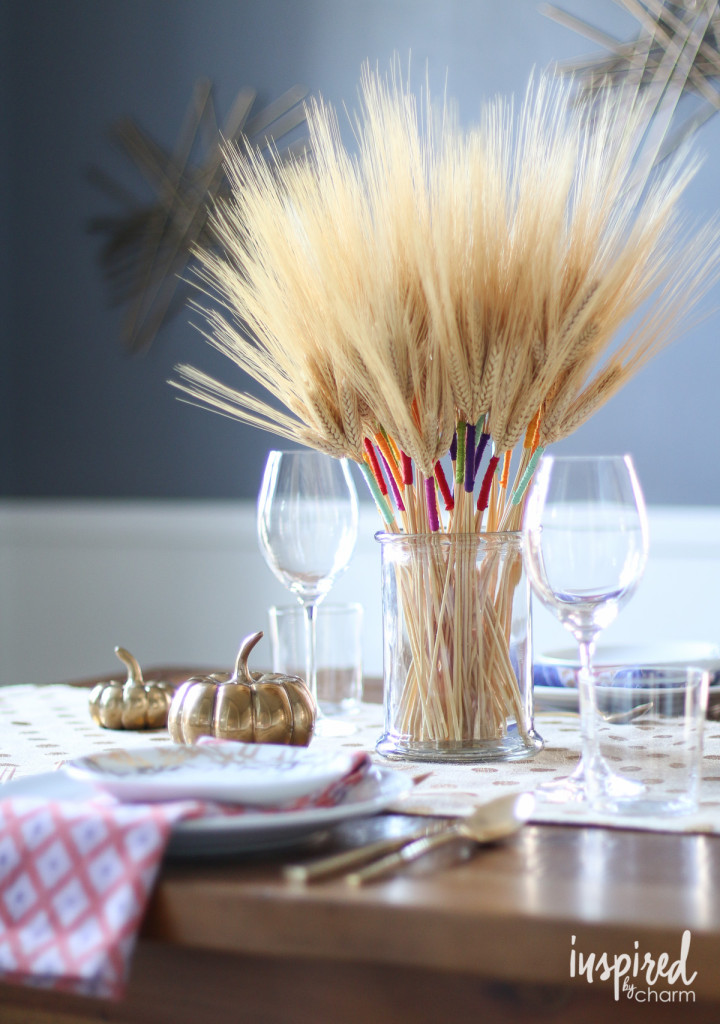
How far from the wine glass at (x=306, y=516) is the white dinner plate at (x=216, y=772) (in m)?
0.32

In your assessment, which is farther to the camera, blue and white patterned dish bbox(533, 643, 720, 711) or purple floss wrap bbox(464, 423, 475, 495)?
blue and white patterned dish bbox(533, 643, 720, 711)

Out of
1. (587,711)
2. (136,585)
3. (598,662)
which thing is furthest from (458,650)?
(136,585)

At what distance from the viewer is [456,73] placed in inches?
94.0

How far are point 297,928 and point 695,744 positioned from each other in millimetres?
253

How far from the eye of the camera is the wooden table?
475 millimetres

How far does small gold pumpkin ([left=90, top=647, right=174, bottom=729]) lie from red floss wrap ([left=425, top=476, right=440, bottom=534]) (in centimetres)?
31

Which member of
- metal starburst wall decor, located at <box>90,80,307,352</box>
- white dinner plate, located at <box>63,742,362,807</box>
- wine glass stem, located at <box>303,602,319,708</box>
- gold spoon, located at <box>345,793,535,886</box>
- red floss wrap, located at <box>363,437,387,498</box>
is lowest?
gold spoon, located at <box>345,793,535,886</box>

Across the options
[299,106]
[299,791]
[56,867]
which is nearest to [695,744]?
[299,791]

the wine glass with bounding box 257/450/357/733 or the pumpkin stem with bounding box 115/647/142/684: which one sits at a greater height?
the wine glass with bounding box 257/450/357/733

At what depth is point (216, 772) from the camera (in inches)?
25.4

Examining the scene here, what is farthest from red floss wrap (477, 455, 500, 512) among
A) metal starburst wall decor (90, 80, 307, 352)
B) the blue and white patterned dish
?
metal starburst wall decor (90, 80, 307, 352)

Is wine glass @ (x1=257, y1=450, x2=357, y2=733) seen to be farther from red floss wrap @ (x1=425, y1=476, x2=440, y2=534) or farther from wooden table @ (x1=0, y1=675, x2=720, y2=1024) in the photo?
wooden table @ (x1=0, y1=675, x2=720, y2=1024)

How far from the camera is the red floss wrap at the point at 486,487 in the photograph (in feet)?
2.81

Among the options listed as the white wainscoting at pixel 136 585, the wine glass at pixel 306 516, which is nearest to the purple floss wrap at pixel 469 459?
the wine glass at pixel 306 516
